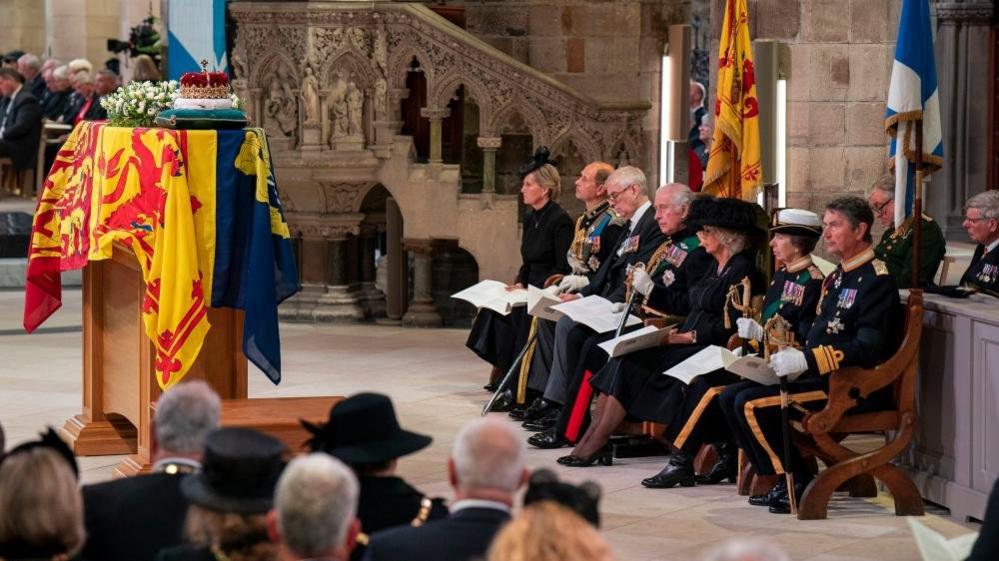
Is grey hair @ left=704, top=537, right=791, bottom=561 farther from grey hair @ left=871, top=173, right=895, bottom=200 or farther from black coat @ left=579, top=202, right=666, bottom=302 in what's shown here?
grey hair @ left=871, top=173, right=895, bottom=200

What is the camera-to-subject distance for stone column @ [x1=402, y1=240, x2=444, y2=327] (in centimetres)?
1377

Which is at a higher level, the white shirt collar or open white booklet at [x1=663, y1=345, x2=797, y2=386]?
the white shirt collar

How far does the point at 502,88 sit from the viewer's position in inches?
526

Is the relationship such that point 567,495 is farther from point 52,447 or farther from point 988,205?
point 988,205

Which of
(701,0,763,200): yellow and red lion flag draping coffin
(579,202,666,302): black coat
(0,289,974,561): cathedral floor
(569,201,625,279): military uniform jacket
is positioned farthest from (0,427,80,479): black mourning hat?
(569,201,625,279): military uniform jacket

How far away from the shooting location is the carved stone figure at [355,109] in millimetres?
13367

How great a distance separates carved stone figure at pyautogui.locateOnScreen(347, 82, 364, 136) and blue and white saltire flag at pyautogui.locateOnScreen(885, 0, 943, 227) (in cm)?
568

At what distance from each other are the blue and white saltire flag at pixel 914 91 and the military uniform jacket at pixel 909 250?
0.58 m

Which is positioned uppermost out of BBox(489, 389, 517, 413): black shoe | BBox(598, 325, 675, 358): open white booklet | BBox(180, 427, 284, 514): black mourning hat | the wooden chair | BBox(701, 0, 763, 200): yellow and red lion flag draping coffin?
BBox(701, 0, 763, 200): yellow and red lion flag draping coffin

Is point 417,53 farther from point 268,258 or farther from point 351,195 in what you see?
point 268,258

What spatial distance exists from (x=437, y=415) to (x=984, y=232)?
3056 mm

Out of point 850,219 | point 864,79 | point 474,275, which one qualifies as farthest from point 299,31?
point 850,219

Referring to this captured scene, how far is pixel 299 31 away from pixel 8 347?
2.93 m

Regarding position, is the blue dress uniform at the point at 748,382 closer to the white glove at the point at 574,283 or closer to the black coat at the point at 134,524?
the white glove at the point at 574,283
